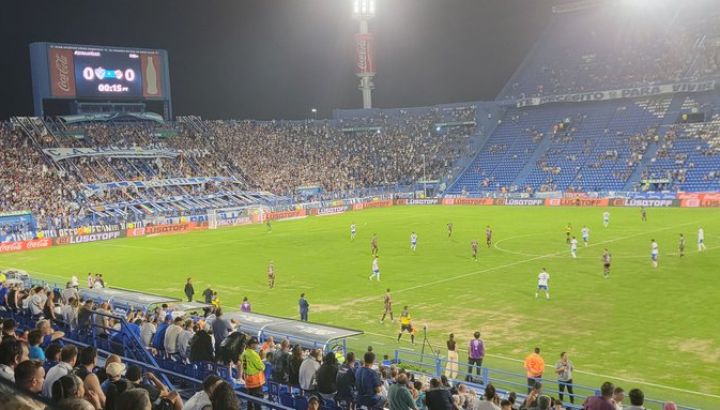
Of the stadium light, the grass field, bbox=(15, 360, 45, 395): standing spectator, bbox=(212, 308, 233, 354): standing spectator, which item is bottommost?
the grass field

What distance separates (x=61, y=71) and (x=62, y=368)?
76761mm

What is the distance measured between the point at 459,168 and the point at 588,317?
6893cm

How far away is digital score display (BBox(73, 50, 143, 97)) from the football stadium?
Result: 0.27 m

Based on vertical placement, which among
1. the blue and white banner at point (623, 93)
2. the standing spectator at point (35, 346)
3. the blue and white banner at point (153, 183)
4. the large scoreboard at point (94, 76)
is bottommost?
the standing spectator at point (35, 346)

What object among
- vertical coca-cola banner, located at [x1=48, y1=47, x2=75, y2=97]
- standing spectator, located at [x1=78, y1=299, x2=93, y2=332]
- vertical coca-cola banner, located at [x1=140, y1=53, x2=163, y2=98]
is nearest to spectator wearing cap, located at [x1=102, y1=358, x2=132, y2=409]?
standing spectator, located at [x1=78, y1=299, x2=93, y2=332]

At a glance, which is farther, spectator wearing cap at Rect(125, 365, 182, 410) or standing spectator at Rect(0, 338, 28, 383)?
standing spectator at Rect(0, 338, 28, 383)

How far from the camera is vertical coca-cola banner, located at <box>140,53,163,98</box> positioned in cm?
8338

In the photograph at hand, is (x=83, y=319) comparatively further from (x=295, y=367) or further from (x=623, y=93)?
(x=623, y=93)

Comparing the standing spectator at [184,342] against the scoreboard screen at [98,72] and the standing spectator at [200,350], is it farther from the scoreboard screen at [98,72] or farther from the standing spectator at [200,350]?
the scoreboard screen at [98,72]

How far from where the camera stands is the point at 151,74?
84.4 metres

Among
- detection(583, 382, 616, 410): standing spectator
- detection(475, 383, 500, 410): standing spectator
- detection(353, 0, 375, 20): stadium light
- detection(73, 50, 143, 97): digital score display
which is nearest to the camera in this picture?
detection(583, 382, 616, 410): standing spectator

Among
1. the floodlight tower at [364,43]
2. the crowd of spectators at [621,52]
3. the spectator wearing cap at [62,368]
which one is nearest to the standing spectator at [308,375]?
the spectator wearing cap at [62,368]

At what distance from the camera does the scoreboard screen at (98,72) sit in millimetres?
75938

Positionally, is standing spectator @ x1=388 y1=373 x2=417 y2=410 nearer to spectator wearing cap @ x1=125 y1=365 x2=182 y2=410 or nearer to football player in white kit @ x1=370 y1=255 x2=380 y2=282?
spectator wearing cap @ x1=125 y1=365 x2=182 y2=410
